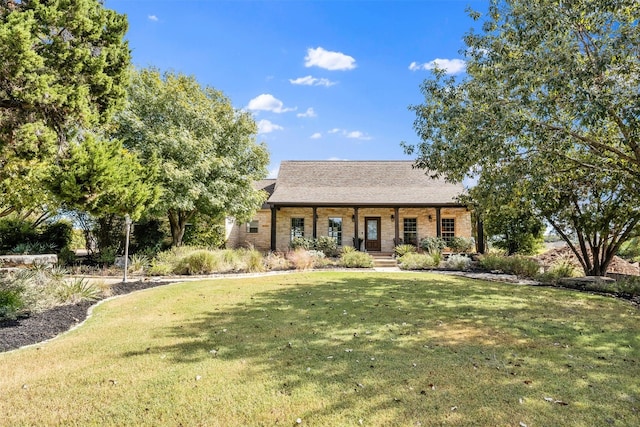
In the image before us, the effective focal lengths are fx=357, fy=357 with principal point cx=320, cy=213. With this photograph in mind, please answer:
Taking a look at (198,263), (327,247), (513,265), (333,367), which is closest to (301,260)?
(198,263)

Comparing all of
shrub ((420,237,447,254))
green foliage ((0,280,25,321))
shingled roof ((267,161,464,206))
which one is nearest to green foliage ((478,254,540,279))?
shrub ((420,237,447,254))

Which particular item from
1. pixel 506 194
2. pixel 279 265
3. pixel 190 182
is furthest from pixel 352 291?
pixel 190 182

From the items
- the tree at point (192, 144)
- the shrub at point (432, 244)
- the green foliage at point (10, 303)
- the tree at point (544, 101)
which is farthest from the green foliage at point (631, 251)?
the green foliage at point (10, 303)

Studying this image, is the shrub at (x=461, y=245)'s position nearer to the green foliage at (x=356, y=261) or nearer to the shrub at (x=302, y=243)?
the green foliage at (x=356, y=261)

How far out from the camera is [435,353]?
475cm

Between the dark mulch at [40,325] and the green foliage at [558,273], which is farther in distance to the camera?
the green foliage at [558,273]

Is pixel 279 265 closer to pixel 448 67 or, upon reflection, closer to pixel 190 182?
pixel 190 182

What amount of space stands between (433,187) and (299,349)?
19.8 meters

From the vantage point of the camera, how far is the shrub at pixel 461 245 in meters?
19.7

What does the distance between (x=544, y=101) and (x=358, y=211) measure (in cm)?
1542

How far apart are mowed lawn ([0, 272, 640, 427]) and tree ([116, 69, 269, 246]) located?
8.22 m

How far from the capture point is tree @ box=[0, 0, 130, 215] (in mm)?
5977

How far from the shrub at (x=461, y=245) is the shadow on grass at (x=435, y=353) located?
1104 cm

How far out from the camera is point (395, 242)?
20.6 m
